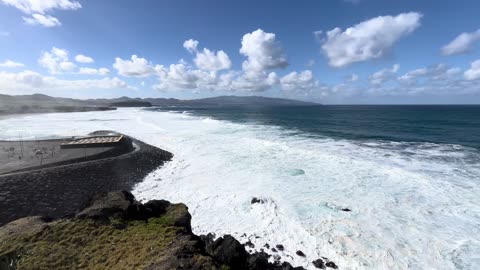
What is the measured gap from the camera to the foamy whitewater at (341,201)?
1250 cm

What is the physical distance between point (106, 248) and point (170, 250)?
7.91ft

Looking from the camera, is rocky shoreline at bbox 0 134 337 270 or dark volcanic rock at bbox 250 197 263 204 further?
dark volcanic rock at bbox 250 197 263 204

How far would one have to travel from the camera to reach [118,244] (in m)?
9.70

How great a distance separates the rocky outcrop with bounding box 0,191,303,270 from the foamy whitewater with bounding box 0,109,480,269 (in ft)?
A: 10.3

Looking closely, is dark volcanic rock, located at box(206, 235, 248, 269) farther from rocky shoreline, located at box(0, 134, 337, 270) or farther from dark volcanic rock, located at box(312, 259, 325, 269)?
dark volcanic rock, located at box(312, 259, 325, 269)

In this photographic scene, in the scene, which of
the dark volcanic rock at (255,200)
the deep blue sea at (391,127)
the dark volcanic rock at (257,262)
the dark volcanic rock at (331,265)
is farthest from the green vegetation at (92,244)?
the deep blue sea at (391,127)

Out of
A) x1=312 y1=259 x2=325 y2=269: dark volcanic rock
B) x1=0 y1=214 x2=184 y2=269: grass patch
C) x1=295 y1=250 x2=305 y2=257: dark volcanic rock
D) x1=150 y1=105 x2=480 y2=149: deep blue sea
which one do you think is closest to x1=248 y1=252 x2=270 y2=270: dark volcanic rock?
x1=295 y1=250 x2=305 y2=257: dark volcanic rock

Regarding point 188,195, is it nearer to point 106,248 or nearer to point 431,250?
point 106,248

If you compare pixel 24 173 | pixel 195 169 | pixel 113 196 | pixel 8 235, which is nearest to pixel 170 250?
pixel 113 196

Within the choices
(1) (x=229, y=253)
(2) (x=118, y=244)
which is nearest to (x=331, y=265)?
(1) (x=229, y=253)

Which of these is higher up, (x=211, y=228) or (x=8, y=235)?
(x=8, y=235)

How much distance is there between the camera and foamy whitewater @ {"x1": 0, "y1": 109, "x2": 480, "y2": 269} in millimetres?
12500

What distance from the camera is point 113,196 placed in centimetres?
1310

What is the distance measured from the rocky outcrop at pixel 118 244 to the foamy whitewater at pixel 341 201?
3132 mm
